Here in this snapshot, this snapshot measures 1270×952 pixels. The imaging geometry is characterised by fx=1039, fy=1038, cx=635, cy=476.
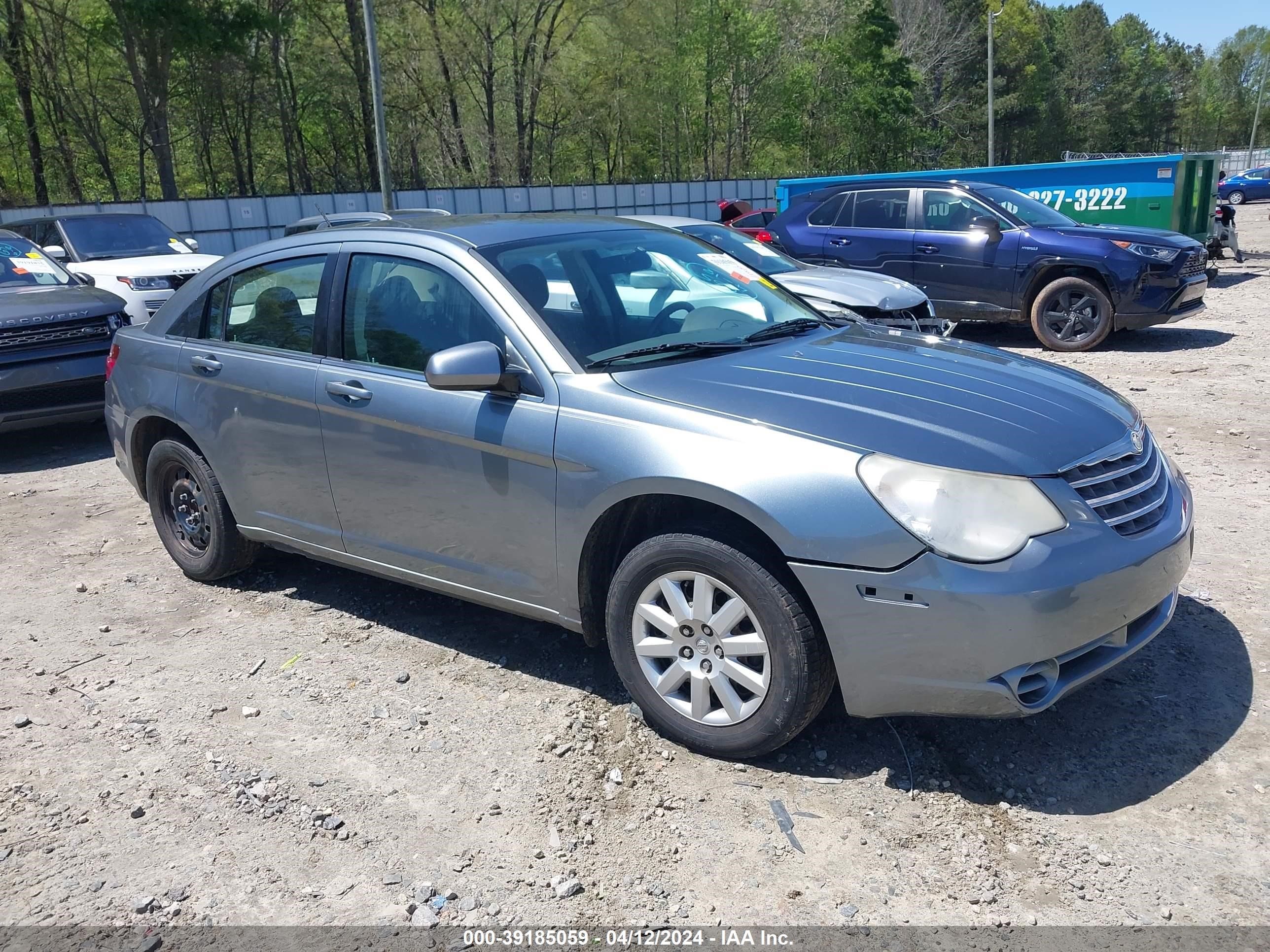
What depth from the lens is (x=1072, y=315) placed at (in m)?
10.9

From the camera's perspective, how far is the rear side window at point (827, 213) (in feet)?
40.8

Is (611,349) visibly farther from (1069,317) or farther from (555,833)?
(1069,317)

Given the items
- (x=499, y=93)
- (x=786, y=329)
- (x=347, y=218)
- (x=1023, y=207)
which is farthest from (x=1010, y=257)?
(x=499, y=93)

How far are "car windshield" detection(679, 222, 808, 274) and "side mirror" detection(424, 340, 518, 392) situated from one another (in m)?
6.27

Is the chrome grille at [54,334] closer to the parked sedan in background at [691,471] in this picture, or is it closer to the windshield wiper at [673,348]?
the parked sedan in background at [691,471]

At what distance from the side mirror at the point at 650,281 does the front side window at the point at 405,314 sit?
26.6 inches

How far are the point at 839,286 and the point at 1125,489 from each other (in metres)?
6.36

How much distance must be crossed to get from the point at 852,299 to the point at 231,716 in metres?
6.61

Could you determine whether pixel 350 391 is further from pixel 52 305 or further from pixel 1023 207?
pixel 1023 207

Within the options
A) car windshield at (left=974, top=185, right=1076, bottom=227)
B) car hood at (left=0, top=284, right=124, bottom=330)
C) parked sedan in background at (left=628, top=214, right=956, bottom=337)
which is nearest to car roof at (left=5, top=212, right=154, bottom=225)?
car hood at (left=0, top=284, right=124, bottom=330)

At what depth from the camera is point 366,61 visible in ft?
129

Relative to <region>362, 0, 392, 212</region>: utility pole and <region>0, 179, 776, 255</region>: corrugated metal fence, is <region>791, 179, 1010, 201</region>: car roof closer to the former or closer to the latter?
<region>0, 179, 776, 255</region>: corrugated metal fence

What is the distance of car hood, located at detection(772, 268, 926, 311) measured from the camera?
8992 millimetres

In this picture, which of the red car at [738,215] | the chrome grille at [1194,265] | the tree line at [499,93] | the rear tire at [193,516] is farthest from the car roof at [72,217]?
the tree line at [499,93]
